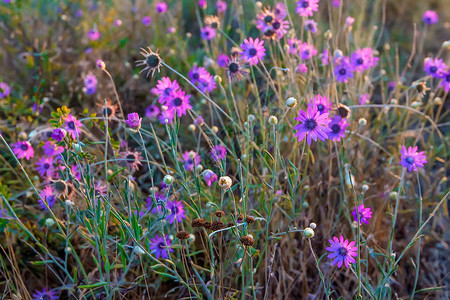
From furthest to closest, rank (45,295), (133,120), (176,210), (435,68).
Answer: (435,68) → (45,295) → (176,210) → (133,120)

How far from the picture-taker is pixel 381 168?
2111 mm

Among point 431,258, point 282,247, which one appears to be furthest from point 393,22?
point 282,247

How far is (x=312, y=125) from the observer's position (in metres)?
1.39

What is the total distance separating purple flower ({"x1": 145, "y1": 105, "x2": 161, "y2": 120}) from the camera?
7.74 feet

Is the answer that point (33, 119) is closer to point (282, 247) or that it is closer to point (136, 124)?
point (136, 124)

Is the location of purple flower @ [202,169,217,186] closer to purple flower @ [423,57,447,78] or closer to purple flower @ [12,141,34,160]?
purple flower @ [12,141,34,160]

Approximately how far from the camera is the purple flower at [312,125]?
1369mm

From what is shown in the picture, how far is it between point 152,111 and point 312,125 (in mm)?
1220

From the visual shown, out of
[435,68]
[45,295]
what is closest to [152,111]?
[45,295]

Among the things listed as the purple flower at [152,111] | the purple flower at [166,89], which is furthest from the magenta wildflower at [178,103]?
the purple flower at [152,111]

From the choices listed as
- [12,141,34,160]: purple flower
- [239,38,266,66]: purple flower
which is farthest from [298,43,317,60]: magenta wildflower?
[12,141,34,160]: purple flower

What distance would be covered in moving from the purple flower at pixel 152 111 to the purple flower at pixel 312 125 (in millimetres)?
1124

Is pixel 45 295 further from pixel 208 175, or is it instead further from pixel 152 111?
pixel 152 111

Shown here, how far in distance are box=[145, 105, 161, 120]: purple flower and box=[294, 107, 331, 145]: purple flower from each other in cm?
112
